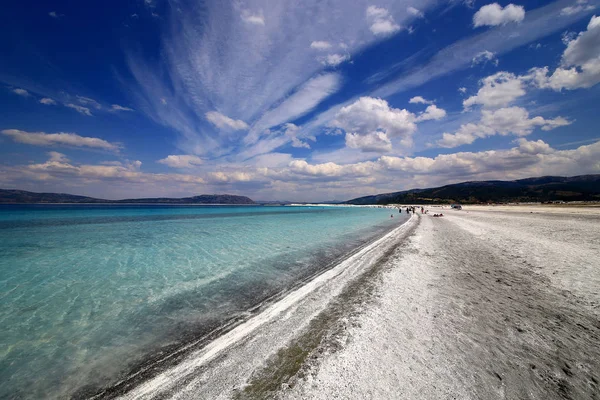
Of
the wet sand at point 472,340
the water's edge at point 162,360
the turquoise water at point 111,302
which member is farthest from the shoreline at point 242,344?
the wet sand at point 472,340

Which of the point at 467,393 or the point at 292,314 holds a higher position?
the point at 467,393

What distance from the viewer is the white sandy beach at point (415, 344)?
356cm

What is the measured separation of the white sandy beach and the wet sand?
0.02 meters

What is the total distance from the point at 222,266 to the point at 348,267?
689 cm

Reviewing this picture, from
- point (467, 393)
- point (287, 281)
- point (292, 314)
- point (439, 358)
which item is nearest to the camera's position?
point (467, 393)

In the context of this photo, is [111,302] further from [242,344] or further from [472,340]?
[472,340]

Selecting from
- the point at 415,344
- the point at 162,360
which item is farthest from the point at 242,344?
the point at 415,344

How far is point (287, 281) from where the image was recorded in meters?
10.1

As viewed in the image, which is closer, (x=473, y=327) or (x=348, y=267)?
(x=473, y=327)

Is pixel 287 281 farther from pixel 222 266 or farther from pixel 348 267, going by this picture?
pixel 222 266

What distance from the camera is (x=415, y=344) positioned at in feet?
15.4

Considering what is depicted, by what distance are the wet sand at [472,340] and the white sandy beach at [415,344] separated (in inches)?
0.9

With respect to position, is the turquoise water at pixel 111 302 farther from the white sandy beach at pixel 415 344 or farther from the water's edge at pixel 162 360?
the white sandy beach at pixel 415 344

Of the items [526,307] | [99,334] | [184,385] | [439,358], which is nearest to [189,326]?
[99,334]
